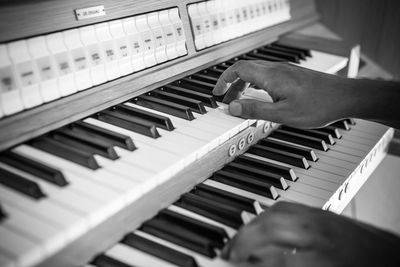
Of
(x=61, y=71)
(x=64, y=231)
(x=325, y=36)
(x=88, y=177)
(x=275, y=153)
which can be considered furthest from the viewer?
(x=325, y=36)

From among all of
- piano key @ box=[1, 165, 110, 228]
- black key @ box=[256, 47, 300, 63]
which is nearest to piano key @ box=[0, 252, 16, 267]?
piano key @ box=[1, 165, 110, 228]

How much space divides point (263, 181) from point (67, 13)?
738 millimetres

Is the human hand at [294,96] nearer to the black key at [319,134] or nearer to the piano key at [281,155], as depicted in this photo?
the piano key at [281,155]

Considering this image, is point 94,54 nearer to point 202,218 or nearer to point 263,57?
point 202,218

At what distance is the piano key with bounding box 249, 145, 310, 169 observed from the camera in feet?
4.67

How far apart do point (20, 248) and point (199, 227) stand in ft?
1.38

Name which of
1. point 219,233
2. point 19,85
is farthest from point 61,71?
point 219,233

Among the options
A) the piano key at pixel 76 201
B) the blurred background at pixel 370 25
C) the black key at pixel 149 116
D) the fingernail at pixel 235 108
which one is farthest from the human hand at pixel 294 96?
the blurred background at pixel 370 25

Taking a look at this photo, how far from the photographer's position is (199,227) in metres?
1.05

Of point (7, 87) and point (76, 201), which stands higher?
point (7, 87)

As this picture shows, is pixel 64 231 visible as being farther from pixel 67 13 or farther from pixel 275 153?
pixel 275 153

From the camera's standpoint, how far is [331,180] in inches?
53.6

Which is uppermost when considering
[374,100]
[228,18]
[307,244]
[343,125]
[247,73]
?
[228,18]

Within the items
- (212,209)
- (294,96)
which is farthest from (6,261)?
(294,96)
